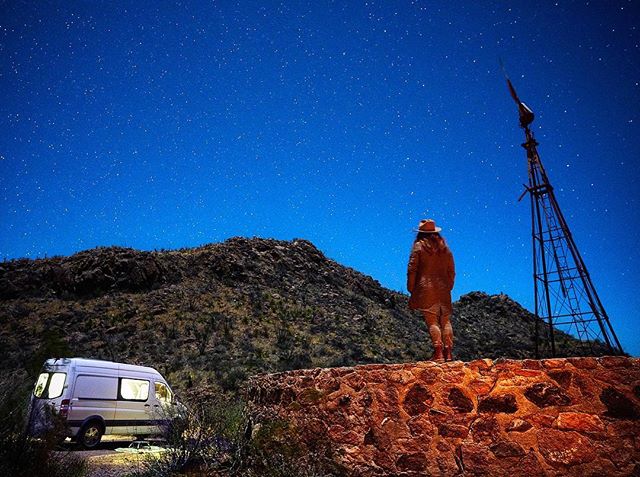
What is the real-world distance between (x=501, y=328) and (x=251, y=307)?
2431 cm

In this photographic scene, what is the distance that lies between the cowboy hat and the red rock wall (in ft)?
8.93

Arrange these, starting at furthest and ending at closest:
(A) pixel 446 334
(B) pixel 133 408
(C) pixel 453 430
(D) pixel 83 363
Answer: (B) pixel 133 408
(D) pixel 83 363
(A) pixel 446 334
(C) pixel 453 430

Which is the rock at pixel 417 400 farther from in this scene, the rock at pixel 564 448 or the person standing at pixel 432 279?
the person standing at pixel 432 279

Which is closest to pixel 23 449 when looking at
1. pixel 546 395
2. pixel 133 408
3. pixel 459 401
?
pixel 459 401

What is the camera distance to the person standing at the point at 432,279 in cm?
670

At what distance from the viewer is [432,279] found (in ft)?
22.5

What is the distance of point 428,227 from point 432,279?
89 cm

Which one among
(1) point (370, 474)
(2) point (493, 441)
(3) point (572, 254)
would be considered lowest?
(1) point (370, 474)

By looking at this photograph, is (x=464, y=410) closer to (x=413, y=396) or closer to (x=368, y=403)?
(x=413, y=396)

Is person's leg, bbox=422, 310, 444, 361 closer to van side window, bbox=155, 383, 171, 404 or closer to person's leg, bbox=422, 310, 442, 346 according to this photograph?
person's leg, bbox=422, 310, 442, 346

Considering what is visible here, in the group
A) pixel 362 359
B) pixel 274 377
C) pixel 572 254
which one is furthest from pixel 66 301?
pixel 572 254

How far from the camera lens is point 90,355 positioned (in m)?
22.4

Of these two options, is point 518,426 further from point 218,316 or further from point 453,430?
point 218,316

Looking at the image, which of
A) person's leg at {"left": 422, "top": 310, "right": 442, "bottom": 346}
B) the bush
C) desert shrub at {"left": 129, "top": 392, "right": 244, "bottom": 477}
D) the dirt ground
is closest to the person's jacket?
person's leg at {"left": 422, "top": 310, "right": 442, "bottom": 346}
